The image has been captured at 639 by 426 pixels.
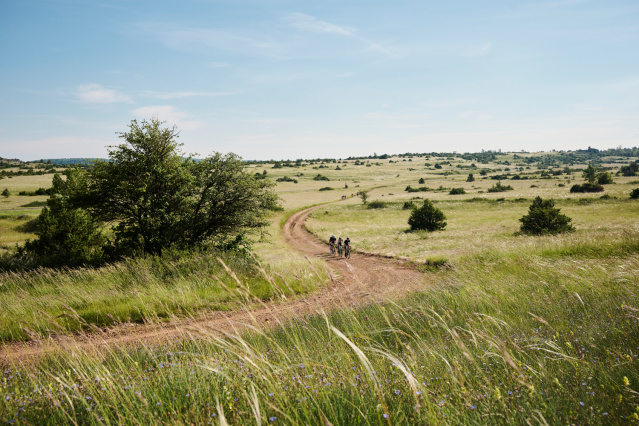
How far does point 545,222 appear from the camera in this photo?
32.3 metres

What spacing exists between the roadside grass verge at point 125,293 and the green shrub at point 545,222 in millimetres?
26826

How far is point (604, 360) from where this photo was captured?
3561 millimetres

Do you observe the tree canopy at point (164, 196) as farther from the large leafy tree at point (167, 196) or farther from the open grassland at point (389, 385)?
the open grassland at point (389, 385)

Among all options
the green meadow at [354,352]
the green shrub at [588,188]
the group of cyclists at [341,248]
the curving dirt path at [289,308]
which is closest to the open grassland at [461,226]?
the group of cyclists at [341,248]

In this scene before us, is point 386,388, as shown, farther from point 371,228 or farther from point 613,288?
point 371,228

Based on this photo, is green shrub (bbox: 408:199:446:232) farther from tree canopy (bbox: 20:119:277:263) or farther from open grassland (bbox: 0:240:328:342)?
open grassland (bbox: 0:240:328:342)

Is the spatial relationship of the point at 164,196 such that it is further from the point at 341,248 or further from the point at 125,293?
the point at 341,248

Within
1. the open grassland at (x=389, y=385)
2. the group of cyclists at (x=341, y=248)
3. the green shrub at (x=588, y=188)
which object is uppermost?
the open grassland at (x=389, y=385)

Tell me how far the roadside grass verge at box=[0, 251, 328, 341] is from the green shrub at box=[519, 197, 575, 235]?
88.0 feet

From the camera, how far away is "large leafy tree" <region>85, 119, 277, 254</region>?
788 inches

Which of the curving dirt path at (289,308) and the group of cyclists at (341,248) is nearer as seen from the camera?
the curving dirt path at (289,308)

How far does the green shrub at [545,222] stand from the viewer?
31109 mm

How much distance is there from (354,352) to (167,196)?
63.4ft

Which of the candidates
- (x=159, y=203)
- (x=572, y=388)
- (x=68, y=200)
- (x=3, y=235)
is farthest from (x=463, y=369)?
(x=3, y=235)
